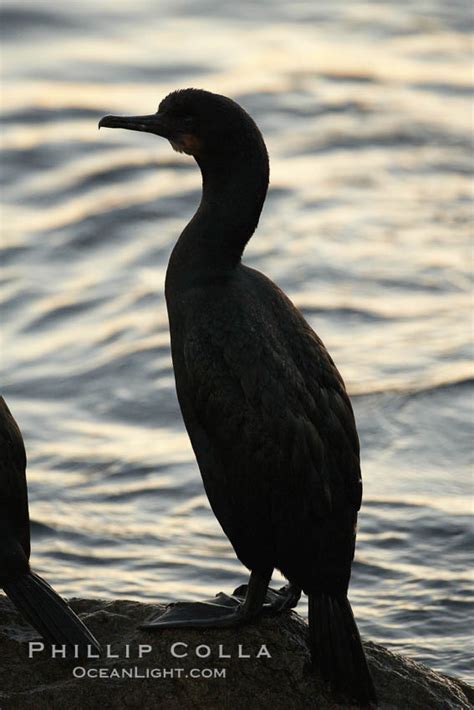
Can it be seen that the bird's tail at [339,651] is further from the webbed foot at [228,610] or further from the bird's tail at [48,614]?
the bird's tail at [48,614]

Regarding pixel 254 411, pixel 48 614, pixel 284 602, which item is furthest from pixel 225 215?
pixel 48 614

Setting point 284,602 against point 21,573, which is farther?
point 284,602

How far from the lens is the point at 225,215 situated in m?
5.76

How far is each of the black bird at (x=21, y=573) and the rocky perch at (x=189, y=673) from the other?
0.26 ft

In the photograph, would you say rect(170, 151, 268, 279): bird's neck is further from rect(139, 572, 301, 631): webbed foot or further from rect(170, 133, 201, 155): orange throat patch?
rect(139, 572, 301, 631): webbed foot

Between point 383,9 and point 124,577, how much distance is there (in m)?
10.5

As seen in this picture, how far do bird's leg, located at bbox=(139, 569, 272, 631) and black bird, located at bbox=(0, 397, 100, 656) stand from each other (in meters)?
0.27

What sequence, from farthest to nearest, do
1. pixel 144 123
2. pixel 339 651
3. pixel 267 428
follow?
pixel 144 123 < pixel 267 428 < pixel 339 651

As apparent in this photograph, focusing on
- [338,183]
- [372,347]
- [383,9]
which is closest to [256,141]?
[372,347]

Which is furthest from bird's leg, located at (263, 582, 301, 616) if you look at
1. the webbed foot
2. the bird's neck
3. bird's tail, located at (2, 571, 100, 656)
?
the bird's neck

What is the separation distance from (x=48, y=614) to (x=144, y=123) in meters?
1.82

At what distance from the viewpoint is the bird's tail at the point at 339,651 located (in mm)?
5309

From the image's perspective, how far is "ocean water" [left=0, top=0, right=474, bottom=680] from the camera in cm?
797

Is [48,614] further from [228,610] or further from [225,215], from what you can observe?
[225,215]
